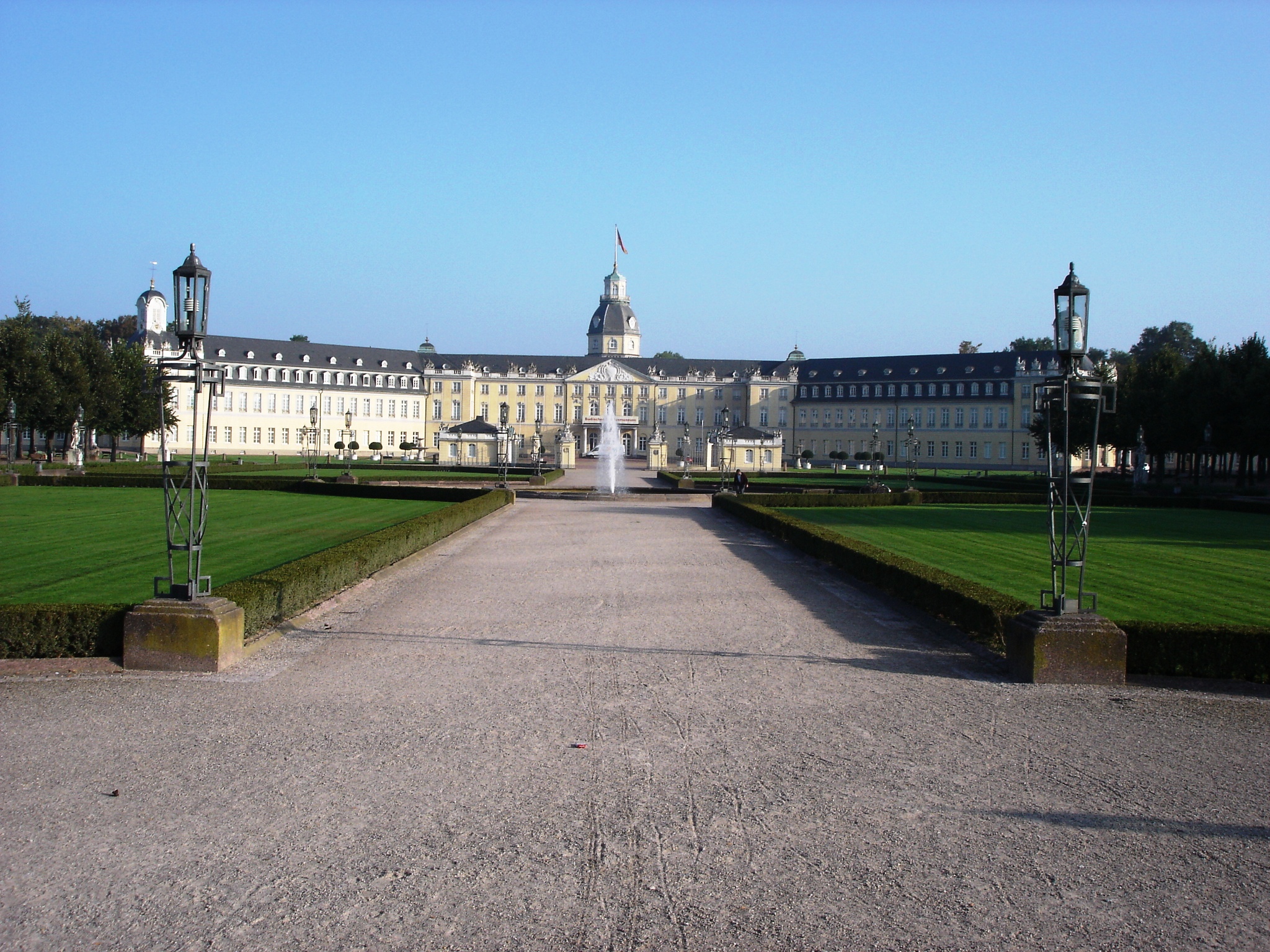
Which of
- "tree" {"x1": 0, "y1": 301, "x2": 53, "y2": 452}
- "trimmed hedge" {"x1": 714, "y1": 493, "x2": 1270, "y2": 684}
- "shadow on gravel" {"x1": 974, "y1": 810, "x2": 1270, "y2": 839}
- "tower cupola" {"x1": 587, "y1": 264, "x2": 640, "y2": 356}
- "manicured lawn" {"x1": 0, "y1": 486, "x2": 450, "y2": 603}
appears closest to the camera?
"shadow on gravel" {"x1": 974, "y1": 810, "x2": 1270, "y2": 839}

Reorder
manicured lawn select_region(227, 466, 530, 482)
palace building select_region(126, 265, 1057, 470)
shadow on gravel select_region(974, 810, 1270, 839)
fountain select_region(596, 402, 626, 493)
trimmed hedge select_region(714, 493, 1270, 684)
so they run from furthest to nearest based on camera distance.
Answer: palace building select_region(126, 265, 1057, 470) < manicured lawn select_region(227, 466, 530, 482) < fountain select_region(596, 402, 626, 493) < trimmed hedge select_region(714, 493, 1270, 684) < shadow on gravel select_region(974, 810, 1270, 839)

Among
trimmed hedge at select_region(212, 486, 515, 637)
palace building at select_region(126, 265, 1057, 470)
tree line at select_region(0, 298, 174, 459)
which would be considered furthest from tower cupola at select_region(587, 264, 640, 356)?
trimmed hedge at select_region(212, 486, 515, 637)

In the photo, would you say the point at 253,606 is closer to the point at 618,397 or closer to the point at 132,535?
the point at 132,535

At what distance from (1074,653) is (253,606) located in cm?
666

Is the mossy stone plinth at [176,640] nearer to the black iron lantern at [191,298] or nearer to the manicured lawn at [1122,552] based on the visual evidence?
the black iron lantern at [191,298]

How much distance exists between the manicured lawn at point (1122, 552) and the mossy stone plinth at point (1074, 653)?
6.07ft

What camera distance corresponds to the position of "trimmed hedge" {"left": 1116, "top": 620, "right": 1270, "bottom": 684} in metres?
7.78

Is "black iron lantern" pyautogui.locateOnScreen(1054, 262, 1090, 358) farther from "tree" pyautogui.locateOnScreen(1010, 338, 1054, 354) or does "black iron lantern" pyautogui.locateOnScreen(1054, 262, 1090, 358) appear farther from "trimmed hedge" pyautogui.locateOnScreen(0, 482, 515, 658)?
"tree" pyautogui.locateOnScreen(1010, 338, 1054, 354)

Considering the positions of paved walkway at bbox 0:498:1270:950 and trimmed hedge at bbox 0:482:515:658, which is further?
trimmed hedge at bbox 0:482:515:658

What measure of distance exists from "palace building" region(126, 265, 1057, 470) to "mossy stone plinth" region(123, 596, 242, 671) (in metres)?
62.3

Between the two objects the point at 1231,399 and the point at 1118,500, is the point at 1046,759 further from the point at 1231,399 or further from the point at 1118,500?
the point at 1231,399

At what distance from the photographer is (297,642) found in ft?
29.1

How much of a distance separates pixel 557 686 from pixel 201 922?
3768 mm

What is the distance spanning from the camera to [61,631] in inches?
310
